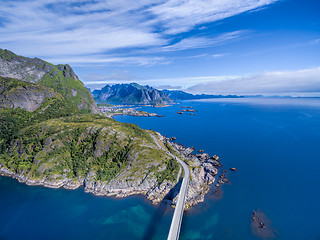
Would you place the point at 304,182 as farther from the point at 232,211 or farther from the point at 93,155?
the point at 93,155

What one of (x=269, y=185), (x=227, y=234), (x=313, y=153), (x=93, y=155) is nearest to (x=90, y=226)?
(x=93, y=155)

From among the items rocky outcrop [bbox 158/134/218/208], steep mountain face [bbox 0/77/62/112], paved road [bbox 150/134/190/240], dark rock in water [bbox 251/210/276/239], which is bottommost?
dark rock in water [bbox 251/210/276/239]

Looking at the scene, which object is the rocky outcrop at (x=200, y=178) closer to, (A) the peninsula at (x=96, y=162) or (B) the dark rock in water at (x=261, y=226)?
(A) the peninsula at (x=96, y=162)

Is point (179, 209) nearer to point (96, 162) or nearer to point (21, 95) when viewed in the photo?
point (96, 162)

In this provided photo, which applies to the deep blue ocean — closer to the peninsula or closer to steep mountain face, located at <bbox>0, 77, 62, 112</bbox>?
the peninsula

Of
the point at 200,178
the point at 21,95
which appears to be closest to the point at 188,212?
the point at 200,178

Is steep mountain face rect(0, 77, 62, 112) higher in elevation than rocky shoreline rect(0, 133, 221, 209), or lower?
higher

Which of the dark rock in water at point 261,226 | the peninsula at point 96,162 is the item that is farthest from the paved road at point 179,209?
the dark rock in water at point 261,226

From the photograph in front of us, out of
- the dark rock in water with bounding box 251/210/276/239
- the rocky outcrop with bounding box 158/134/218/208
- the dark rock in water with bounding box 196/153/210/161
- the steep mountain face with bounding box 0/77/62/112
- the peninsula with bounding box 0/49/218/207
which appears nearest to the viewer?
the dark rock in water with bounding box 251/210/276/239

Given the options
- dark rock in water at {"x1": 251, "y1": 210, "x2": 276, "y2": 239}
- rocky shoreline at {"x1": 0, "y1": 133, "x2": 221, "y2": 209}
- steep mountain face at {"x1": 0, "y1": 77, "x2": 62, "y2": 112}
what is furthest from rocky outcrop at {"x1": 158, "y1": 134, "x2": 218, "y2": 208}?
steep mountain face at {"x1": 0, "y1": 77, "x2": 62, "y2": 112}

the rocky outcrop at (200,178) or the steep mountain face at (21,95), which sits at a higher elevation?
the steep mountain face at (21,95)
